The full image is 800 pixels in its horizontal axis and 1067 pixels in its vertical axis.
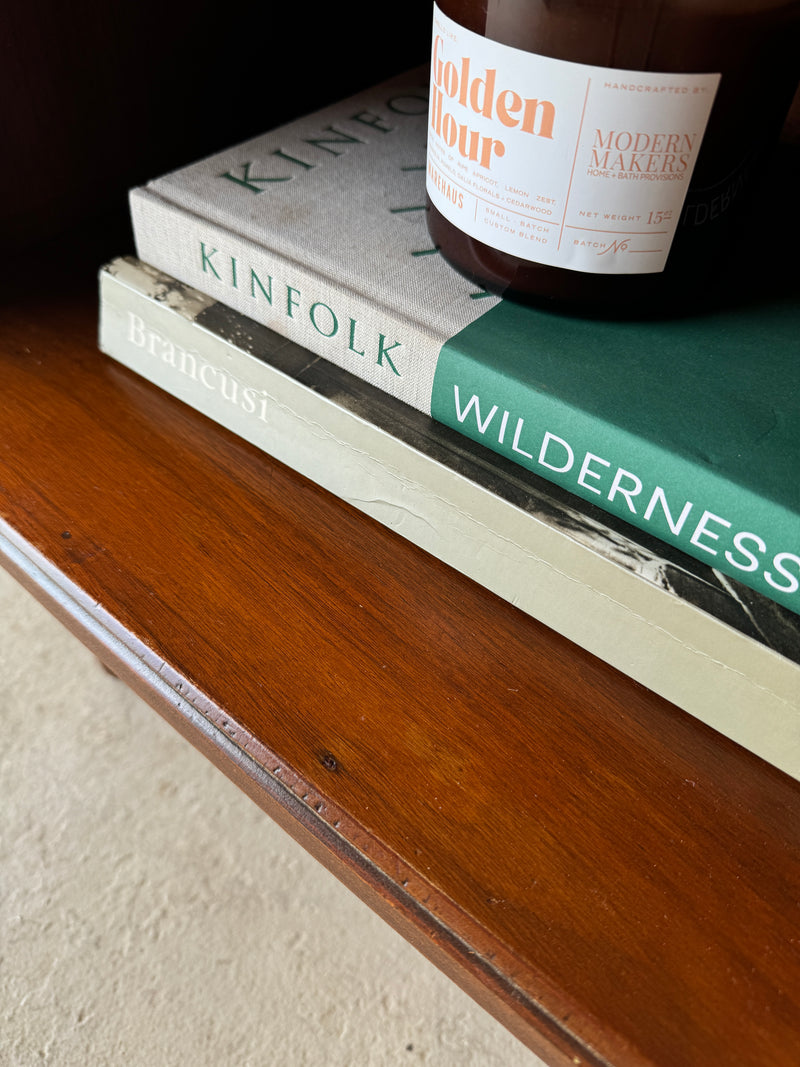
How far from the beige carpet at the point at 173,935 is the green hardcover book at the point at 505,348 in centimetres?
30

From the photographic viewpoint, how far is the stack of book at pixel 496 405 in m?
0.27

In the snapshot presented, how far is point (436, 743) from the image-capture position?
0.29 m

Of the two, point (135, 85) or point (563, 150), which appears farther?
point (135, 85)

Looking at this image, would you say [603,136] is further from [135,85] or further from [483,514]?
[135,85]

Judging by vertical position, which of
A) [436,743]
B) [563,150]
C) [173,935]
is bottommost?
[173,935]

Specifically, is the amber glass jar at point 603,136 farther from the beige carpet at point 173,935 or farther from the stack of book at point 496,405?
the beige carpet at point 173,935

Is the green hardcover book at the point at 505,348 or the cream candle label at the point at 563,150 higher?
the cream candle label at the point at 563,150

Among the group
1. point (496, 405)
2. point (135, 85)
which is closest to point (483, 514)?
point (496, 405)

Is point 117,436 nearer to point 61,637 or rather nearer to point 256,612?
point 256,612

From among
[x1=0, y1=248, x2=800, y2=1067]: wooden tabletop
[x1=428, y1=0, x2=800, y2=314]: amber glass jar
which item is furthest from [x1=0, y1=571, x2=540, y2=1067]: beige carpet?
[x1=428, y1=0, x2=800, y2=314]: amber glass jar

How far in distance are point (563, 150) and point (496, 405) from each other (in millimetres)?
79

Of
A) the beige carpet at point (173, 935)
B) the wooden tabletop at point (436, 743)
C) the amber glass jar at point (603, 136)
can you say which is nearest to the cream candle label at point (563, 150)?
the amber glass jar at point (603, 136)

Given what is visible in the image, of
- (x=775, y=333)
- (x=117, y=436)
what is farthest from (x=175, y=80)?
(x=775, y=333)

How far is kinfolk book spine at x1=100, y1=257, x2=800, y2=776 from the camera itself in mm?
266
